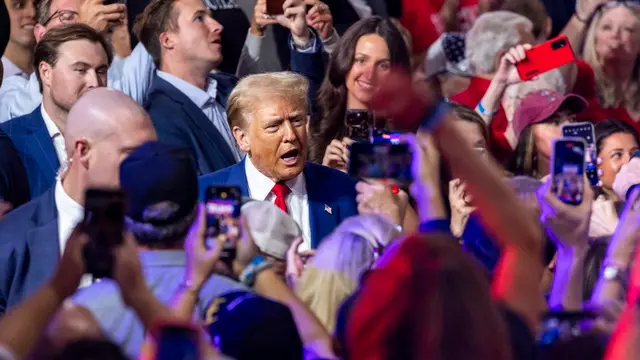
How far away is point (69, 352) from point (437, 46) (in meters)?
5.39

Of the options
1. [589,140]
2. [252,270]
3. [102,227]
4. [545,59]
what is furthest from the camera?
[545,59]

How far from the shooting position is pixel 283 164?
217 inches

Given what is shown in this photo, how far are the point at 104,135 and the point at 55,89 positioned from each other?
3.61ft

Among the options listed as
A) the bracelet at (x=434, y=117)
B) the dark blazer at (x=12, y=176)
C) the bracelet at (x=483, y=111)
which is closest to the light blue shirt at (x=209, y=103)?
the dark blazer at (x=12, y=176)

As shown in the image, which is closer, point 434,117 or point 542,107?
point 434,117

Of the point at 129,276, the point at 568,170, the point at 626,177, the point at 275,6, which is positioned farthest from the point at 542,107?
the point at 129,276

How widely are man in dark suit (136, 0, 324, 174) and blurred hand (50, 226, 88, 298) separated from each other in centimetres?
281

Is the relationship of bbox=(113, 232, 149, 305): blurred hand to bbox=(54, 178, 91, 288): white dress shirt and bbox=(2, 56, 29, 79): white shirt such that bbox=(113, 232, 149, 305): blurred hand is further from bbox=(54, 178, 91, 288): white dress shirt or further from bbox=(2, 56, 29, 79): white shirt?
bbox=(2, 56, 29, 79): white shirt

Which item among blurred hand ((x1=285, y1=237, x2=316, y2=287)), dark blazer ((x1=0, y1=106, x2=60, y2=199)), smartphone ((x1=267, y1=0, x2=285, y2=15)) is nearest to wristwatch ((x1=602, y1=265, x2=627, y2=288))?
blurred hand ((x1=285, y1=237, x2=316, y2=287))

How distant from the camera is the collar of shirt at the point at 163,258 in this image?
344 centimetres

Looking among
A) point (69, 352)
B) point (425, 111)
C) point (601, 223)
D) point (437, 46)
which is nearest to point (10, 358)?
point (69, 352)

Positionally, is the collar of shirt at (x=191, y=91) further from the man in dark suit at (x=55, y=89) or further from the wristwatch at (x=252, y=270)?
the wristwatch at (x=252, y=270)

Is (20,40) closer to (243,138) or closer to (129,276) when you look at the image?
(243,138)

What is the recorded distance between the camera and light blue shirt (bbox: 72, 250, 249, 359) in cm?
335
